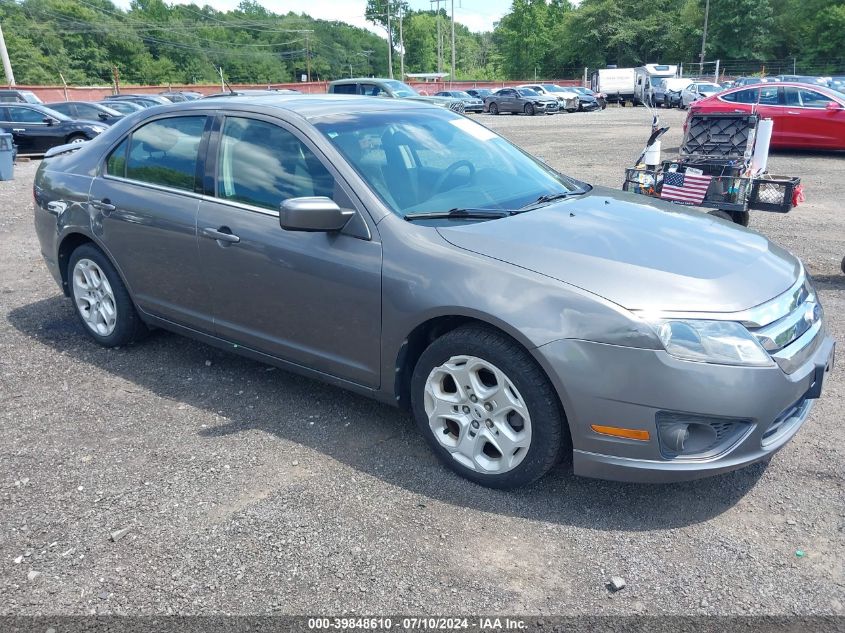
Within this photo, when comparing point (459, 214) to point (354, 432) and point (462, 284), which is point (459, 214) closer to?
point (462, 284)

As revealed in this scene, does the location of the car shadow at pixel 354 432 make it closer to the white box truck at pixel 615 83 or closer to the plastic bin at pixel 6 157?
the plastic bin at pixel 6 157

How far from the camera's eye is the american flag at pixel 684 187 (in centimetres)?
696

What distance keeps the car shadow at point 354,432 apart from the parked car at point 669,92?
37744 mm

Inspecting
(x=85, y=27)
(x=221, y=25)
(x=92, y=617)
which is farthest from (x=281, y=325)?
(x=221, y=25)

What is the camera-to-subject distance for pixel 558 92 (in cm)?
3653

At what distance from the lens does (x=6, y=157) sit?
562 inches

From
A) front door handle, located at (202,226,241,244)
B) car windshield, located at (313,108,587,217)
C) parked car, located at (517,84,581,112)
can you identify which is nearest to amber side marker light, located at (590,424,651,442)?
car windshield, located at (313,108,587,217)

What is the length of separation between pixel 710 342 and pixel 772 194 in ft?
16.1

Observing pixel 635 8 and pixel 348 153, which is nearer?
pixel 348 153

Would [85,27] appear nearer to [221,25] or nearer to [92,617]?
[221,25]

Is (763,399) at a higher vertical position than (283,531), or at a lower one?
higher

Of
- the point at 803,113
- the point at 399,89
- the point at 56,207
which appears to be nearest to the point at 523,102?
the point at 399,89

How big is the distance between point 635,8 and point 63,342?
81.5 m

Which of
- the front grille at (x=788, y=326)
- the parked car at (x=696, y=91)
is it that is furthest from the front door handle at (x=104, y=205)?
the parked car at (x=696, y=91)
